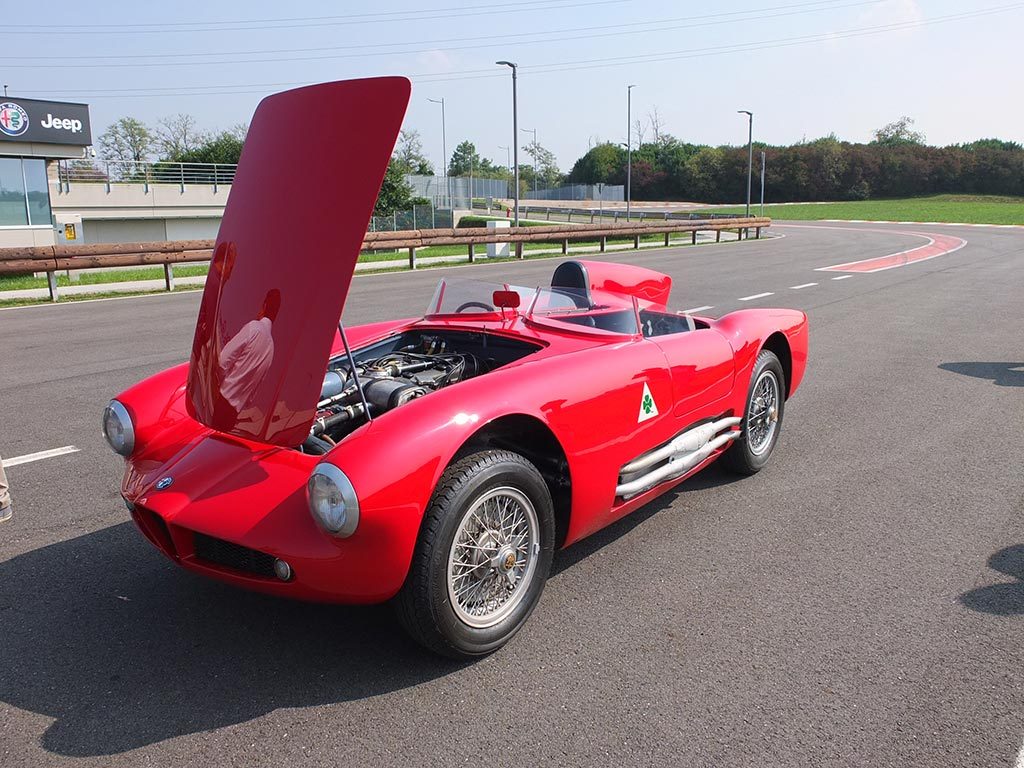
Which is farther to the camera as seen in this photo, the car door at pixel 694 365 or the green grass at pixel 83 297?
the green grass at pixel 83 297

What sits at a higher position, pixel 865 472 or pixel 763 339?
pixel 763 339

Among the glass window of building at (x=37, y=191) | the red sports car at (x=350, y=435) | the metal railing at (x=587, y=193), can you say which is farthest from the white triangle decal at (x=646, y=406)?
the metal railing at (x=587, y=193)

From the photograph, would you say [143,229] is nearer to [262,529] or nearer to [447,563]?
[262,529]

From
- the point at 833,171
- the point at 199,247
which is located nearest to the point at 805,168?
the point at 833,171

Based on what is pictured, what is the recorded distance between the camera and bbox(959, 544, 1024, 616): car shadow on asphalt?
3.42 m

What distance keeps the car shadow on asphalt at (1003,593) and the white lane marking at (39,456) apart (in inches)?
201

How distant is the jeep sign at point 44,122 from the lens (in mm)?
23953

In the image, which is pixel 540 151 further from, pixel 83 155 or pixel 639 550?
pixel 639 550

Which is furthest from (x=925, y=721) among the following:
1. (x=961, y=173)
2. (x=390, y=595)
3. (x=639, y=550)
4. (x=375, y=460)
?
(x=961, y=173)

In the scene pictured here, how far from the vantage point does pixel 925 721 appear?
2688mm

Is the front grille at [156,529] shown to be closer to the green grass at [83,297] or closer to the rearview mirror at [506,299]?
the rearview mirror at [506,299]

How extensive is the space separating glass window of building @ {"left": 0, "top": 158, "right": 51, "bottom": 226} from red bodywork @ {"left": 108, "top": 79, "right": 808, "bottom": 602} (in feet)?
75.2

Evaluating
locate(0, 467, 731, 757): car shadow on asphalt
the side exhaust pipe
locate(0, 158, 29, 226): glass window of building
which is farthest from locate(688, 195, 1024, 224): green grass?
locate(0, 467, 731, 757): car shadow on asphalt

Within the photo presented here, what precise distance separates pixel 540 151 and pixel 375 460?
373ft
